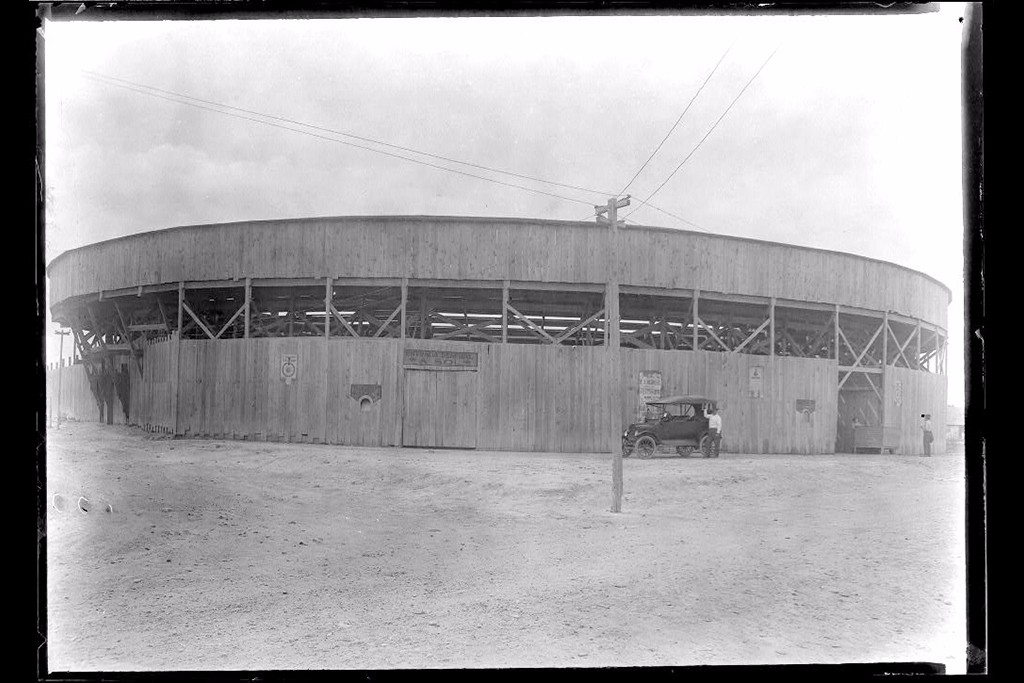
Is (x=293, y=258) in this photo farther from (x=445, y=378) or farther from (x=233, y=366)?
(x=445, y=378)

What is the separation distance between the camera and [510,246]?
16.4m

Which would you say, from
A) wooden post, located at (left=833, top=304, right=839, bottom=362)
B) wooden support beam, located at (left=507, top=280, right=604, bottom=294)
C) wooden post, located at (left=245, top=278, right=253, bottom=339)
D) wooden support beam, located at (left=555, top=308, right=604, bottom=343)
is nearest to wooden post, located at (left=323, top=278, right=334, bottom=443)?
wooden post, located at (left=245, top=278, right=253, bottom=339)

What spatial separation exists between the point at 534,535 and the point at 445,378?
7807 millimetres

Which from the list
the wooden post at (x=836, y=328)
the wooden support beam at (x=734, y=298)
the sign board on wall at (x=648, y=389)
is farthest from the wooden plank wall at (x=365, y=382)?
the wooden post at (x=836, y=328)

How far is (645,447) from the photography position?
589 inches

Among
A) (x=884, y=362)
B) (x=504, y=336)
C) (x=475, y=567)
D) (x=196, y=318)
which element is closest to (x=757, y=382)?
(x=884, y=362)

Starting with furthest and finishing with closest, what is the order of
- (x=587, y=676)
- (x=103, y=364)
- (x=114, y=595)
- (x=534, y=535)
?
(x=103, y=364) → (x=534, y=535) → (x=114, y=595) → (x=587, y=676)

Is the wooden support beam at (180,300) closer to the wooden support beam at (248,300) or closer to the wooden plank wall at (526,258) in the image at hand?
the wooden plank wall at (526,258)

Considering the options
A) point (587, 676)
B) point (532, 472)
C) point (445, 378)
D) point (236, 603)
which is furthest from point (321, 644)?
point (445, 378)

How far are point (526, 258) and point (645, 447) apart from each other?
238 inches

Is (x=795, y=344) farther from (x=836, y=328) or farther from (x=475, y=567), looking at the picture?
(x=475, y=567)

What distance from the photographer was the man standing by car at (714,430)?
14820 millimetres

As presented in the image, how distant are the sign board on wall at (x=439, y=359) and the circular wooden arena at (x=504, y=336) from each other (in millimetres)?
40

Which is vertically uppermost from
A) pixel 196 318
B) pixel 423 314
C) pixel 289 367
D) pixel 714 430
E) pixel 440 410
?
pixel 423 314
